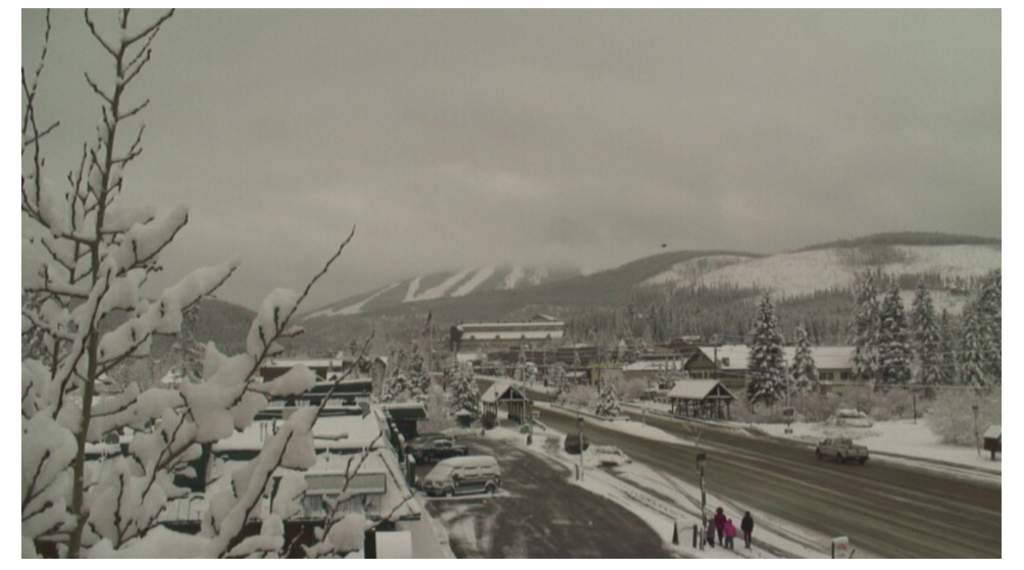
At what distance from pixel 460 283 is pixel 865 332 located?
8.20 metres

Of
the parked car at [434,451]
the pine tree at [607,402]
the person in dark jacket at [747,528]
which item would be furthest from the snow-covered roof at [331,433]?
the pine tree at [607,402]

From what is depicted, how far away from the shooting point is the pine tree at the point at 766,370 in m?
16.0

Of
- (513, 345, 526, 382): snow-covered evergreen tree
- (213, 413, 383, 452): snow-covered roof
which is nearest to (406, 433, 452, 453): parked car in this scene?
(513, 345, 526, 382): snow-covered evergreen tree

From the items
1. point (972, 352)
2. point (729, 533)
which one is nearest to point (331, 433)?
A: point (729, 533)

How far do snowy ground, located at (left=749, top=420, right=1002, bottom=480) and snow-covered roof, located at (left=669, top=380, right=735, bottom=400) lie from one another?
1661 millimetres

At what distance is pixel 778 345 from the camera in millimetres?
16859

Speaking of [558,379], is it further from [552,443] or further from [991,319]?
[991,319]

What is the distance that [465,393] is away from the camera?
1947cm

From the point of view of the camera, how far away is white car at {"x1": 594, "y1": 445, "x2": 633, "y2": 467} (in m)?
13.1

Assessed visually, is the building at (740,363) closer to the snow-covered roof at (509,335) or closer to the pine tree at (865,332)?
the pine tree at (865,332)

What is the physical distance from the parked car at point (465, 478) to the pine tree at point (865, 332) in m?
6.85
